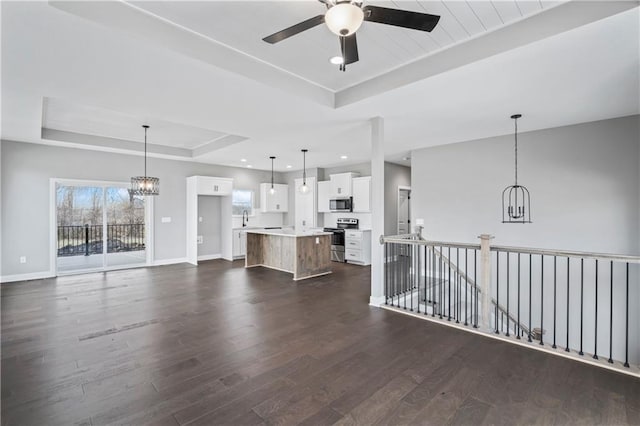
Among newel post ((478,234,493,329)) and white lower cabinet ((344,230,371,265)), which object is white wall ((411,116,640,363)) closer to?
white lower cabinet ((344,230,371,265))

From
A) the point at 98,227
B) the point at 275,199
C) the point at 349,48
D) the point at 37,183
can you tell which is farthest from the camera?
the point at 275,199

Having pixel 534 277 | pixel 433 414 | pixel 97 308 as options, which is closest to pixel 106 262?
pixel 97 308

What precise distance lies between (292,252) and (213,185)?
10.3 ft

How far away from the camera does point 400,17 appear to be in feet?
6.09

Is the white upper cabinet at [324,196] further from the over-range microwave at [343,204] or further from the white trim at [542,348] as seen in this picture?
the white trim at [542,348]

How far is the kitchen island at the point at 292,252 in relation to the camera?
6.16 meters

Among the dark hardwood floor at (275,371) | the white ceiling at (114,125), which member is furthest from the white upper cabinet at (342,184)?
the dark hardwood floor at (275,371)

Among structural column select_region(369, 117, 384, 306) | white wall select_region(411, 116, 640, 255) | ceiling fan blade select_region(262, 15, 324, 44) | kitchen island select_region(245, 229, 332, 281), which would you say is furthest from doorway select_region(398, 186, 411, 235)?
ceiling fan blade select_region(262, 15, 324, 44)

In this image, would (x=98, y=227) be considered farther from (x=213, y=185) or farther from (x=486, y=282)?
(x=486, y=282)

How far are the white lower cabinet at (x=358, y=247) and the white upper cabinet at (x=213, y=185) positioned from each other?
351 cm

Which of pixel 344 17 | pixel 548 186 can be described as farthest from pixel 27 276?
pixel 548 186

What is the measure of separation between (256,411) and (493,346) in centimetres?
238

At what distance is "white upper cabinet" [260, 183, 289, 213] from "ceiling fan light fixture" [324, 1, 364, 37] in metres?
8.00

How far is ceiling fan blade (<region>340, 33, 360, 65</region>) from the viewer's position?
83.1 inches
